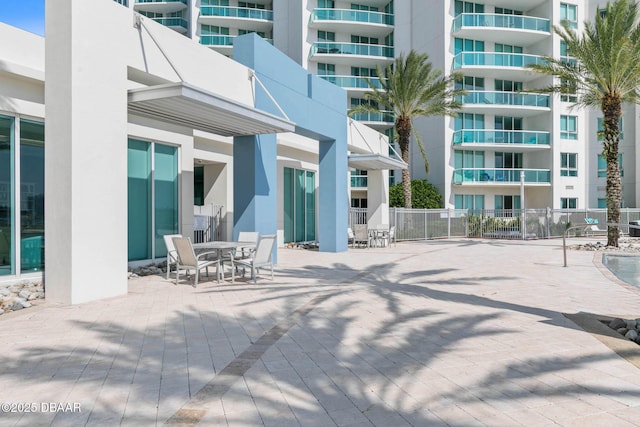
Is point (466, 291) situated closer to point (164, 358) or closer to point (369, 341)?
point (369, 341)

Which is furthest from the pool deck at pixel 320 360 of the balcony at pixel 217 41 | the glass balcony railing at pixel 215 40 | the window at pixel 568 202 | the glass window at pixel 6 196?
the glass balcony railing at pixel 215 40

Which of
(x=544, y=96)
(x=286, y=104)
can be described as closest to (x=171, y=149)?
(x=286, y=104)

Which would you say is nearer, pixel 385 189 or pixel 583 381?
pixel 583 381

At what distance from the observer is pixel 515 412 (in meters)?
3.99

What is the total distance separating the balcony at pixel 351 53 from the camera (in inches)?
1642

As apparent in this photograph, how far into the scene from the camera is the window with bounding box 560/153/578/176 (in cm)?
3841

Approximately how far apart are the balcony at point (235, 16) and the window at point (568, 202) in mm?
28818

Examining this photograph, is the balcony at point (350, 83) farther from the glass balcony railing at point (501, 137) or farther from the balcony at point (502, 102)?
the glass balcony railing at point (501, 137)

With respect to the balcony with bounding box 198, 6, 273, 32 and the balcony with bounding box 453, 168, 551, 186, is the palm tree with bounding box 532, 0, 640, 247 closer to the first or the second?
the balcony with bounding box 453, 168, 551, 186

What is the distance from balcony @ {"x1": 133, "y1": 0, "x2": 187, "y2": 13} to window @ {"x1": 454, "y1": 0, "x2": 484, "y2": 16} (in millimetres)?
25502

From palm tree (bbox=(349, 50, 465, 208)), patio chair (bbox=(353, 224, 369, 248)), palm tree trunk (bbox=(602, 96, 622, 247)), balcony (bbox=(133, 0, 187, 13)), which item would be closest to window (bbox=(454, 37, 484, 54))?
palm tree (bbox=(349, 50, 465, 208))

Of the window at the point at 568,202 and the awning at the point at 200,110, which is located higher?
the awning at the point at 200,110

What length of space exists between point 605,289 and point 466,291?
9.70ft

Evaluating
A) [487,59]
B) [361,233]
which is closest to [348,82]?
[487,59]
